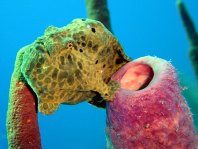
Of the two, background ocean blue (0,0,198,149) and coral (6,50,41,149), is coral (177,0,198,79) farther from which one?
background ocean blue (0,0,198,149)

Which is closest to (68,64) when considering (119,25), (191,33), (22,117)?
(22,117)

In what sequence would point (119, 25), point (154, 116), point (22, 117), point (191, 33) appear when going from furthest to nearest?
point (119, 25), point (191, 33), point (22, 117), point (154, 116)

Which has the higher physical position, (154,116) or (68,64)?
(68,64)

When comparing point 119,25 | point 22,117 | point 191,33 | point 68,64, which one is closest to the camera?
point 68,64

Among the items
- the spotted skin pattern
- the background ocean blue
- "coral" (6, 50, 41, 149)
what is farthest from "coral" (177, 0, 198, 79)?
the background ocean blue

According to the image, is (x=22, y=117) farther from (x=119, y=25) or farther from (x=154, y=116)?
(x=119, y=25)

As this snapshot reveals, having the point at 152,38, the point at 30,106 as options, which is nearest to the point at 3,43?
the point at 152,38

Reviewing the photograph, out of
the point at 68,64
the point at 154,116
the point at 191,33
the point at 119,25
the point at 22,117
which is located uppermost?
the point at 119,25
